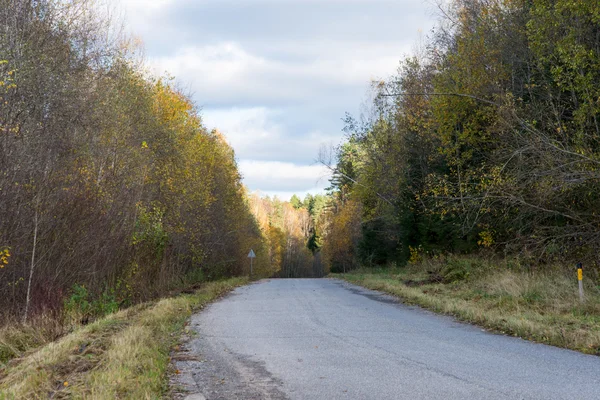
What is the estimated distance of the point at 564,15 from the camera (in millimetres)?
15375

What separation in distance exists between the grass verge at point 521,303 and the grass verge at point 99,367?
20.1 ft

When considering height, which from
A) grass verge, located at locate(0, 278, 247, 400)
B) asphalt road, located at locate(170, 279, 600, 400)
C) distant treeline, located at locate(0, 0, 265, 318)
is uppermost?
distant treeline, located at locate(0, 0, 265, 318)

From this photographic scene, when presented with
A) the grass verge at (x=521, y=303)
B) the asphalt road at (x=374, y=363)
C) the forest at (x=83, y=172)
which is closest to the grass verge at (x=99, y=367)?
the asphalt road at (x=374, y=363)

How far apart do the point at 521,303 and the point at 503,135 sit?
6.18m

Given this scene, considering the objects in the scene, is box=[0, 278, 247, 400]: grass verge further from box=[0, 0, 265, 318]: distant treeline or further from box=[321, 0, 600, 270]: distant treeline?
box=[321, 0, 600, 270]: distant treeline

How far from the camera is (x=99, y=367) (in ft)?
22.5

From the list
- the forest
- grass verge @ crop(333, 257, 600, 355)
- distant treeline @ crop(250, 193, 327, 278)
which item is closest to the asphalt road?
grass verge @ crop(333, 257, 600, 355)

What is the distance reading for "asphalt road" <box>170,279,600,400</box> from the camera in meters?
6.09

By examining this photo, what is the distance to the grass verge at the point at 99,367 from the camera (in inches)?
227

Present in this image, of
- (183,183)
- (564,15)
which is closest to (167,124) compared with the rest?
(183,183)

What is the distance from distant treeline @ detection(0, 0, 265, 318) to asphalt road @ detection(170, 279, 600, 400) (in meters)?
4.30

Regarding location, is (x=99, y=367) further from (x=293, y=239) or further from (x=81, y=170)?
(x=293, y=239)

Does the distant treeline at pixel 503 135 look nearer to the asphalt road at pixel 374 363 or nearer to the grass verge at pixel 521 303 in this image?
the grass verge at pixel 521 303

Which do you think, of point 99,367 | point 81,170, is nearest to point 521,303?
point 99,367
